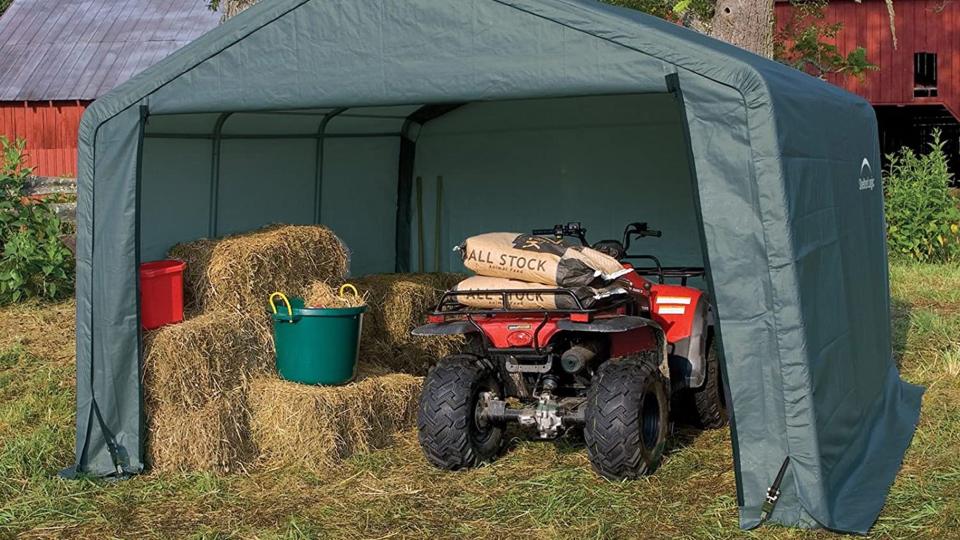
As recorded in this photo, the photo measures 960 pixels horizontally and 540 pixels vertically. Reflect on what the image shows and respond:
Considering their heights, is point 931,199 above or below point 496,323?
above

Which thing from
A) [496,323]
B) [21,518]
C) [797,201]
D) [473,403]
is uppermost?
[797,201]

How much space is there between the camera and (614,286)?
627cm

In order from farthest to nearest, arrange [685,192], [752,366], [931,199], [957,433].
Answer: [931,199]
[685,192]
[957,433]
[752,366]

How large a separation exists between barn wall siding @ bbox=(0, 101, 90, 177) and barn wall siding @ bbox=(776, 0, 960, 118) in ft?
46.4

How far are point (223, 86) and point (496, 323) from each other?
1.89 m

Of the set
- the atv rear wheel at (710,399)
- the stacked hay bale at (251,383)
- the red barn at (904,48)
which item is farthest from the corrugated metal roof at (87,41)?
the atv rear wheel at (710,399)

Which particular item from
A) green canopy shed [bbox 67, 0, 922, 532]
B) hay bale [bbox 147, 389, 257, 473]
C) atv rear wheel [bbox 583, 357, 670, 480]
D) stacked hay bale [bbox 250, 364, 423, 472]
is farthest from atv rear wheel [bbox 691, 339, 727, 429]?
hay bale [bbox 147, 389, 257, 473]

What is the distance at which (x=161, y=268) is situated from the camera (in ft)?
22.1

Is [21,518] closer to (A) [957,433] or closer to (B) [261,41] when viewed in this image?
(B) [261,41]

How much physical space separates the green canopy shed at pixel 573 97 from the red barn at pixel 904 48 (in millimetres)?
13325

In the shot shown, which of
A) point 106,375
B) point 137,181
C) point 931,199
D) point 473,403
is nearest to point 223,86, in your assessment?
point 137,181

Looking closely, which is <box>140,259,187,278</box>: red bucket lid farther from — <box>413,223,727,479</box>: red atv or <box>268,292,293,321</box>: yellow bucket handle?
<box>413,223,727,479</box>: red atv

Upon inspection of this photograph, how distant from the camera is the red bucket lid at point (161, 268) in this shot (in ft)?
21.6

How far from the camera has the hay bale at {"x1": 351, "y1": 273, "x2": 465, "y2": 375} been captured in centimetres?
851
